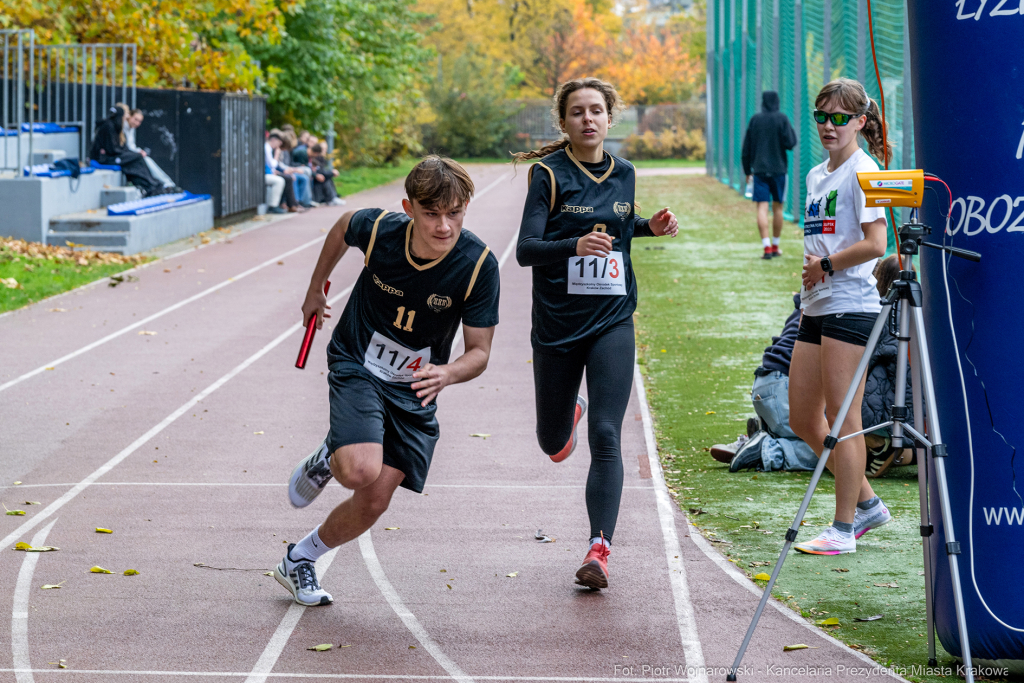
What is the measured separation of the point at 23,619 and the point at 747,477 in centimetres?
403

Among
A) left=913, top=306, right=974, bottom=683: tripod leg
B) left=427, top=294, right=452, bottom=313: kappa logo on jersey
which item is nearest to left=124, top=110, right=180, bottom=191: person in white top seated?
left=427, top=294, right=452, bottom=313: kappa logo on jersey

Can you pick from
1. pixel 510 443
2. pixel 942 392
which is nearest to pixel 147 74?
pixel 510 443

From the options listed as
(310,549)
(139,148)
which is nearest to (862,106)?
(310,549)

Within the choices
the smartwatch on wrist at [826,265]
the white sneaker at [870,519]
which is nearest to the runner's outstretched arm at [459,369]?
the smartwatch on wrist at [826,265]

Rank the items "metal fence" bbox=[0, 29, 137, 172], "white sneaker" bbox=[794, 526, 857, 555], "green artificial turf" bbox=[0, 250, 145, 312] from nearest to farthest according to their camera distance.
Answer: "white sneaker" bbox=[794, 526, 857, 555] → "green artificial turf" bbox=[0, 250, 145, 312] → "metal fence" bbox=[0, 29, 137, 172]

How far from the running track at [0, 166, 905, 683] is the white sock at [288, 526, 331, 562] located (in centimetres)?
21

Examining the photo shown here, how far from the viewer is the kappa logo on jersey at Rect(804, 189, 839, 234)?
17.1 feet

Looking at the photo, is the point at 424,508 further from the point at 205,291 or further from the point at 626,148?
the point at 626,148

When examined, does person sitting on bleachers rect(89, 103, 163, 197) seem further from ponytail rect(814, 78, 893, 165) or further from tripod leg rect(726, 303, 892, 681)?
tripod leg rect(726, 303, 892, 681)

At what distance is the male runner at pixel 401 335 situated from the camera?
175 inches

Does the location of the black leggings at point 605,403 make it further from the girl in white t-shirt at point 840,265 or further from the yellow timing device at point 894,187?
the yellow timing device at point 894,187

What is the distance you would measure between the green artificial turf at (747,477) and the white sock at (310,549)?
6.29 ft

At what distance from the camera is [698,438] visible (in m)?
7.89

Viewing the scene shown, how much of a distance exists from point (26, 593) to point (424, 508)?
211cm
